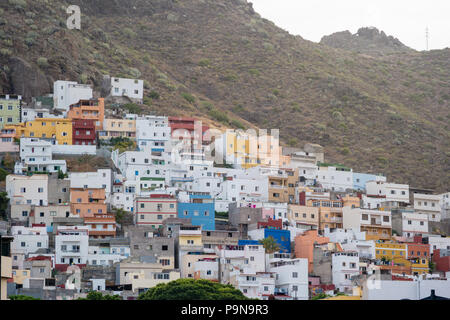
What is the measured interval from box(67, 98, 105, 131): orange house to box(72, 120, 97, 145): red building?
5.37ft

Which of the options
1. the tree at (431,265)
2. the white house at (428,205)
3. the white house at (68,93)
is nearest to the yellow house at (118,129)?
the white house at (68,93)

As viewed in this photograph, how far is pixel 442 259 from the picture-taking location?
54219 millimetres

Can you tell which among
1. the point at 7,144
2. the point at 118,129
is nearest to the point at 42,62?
the point at 118,129

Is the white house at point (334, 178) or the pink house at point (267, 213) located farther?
the white house at point (334, 178)

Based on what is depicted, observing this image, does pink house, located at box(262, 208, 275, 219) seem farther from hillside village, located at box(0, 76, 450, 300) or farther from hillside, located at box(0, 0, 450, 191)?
hillside, located at box(0, 0, 450, 191)

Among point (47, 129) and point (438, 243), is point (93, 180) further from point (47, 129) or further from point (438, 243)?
point (438, 243)

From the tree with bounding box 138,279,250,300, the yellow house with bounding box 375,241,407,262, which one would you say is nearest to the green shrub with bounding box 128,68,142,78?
the yellow house with bounding box 375,241,407,262

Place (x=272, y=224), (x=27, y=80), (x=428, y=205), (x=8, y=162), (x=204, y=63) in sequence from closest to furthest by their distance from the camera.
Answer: (x=272, y=224) → (x=8, y=162) → (x=428, y=205) → (x=27, y=80) → (x=204, y=63)

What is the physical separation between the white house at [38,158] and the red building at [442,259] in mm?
22712

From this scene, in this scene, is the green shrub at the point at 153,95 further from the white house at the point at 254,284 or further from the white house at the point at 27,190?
the white house at the point at 254,284

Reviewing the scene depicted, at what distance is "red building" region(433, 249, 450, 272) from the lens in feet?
176

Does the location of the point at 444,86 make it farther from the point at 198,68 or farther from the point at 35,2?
the point at 35,2

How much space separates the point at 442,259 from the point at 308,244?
8.77 metres

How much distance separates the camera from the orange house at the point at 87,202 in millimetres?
53562
